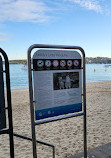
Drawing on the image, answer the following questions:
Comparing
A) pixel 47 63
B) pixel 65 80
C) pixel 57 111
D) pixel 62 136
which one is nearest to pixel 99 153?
pixel 57 111

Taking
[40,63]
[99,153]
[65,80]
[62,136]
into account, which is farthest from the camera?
[62,136]

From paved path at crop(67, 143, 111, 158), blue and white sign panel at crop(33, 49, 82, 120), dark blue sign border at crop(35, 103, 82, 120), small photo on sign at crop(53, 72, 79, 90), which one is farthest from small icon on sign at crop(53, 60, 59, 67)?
paved path at crop(67, 143, 111, 158)

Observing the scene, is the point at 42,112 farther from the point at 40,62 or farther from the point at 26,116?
the point at 26,116

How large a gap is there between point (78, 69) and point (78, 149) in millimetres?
2279

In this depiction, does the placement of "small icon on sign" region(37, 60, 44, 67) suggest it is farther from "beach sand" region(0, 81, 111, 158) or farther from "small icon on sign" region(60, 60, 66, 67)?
"beach sand" region(0, 81, 111, 158)

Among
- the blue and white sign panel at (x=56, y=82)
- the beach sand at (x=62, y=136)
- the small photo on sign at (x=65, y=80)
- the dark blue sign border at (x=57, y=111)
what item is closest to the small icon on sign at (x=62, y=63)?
the blue and white sign panel at (x=56, y=82)

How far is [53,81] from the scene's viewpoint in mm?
2613

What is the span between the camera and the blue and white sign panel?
248 centimetres

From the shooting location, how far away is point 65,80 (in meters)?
2.76

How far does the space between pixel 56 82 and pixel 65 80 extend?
0.60 feet

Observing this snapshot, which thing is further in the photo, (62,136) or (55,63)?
(62,136)

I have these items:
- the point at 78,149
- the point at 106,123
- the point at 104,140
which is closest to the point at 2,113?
the point at 78,149

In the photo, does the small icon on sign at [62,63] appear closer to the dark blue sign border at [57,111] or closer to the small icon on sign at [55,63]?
the small icon on sign at [55,63]

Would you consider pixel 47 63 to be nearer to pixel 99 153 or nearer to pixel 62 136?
pixel 99 153
